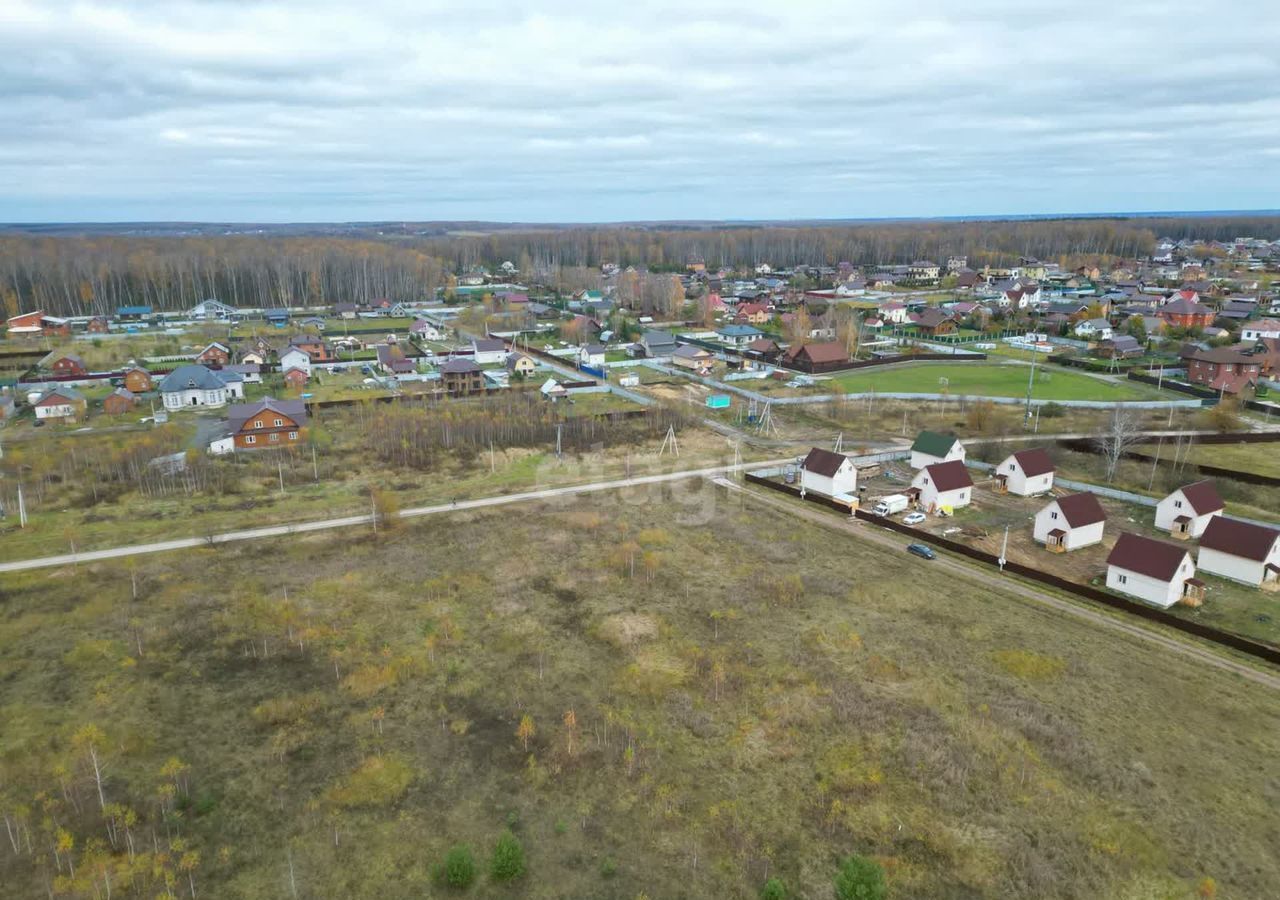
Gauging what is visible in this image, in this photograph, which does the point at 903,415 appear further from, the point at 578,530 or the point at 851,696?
the point at 851,696

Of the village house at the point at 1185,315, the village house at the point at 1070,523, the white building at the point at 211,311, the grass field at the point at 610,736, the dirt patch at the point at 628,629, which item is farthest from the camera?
the white building at the point at 211,311

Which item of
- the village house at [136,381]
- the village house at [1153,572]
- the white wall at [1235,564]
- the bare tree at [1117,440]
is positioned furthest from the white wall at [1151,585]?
the village house at [136,381]

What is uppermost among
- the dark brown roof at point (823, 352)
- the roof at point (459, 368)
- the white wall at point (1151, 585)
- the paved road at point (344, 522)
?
the dark brown roof at point (823, 352)

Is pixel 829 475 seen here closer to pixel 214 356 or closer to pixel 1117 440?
pixel 1117 440

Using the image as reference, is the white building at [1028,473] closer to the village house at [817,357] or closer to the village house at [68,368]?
the village house at [817,357]

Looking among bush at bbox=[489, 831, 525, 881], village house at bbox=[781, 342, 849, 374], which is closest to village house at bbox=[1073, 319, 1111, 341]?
village house at bbox=[781, 342, 849, 374]
